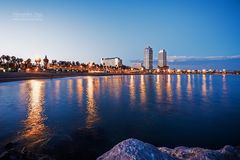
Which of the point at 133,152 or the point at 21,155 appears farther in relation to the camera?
the point at 21,155

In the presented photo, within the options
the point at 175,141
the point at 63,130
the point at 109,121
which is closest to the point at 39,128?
the point at 63,130

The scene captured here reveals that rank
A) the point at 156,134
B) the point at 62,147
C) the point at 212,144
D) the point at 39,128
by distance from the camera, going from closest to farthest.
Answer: the point at 62,147 < the point at 212,144 < the point at 156,134 < the point at 39,128

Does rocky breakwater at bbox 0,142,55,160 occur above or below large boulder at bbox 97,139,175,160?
below

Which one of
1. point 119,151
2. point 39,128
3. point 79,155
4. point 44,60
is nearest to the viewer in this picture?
point 119,151

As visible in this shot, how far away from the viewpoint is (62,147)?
11383 millimetres

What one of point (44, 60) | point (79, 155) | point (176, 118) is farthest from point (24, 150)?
point (44, 60)

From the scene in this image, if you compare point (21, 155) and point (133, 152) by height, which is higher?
point (133, 152)

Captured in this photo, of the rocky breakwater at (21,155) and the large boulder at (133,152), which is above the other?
the large boulder at (133,152)

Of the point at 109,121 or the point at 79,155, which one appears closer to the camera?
the point at 79,155

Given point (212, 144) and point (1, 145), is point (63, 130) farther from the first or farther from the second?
point (212, 144)

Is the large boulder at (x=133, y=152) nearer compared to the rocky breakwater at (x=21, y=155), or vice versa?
the large boulder at (x=133, y=152)

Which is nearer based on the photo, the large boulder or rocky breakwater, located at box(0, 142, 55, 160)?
the large boulder

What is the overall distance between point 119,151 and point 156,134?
10.1 m

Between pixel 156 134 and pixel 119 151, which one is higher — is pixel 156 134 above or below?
below
